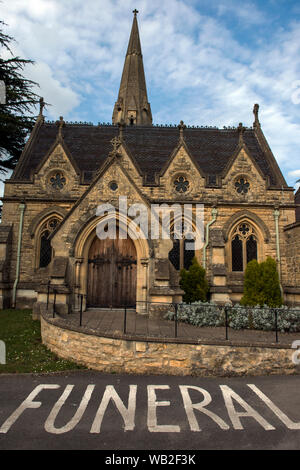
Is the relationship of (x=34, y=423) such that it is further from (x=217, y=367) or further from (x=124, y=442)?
(x=217, y=367)

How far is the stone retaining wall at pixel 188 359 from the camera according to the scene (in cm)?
699

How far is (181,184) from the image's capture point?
16.0 m

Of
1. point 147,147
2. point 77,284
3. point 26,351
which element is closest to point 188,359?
point 26,351

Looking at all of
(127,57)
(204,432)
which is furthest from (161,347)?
(127,57)

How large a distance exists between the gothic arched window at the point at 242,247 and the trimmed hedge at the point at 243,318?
5.33 m

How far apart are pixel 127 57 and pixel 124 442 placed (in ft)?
107

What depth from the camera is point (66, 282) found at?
10.8m

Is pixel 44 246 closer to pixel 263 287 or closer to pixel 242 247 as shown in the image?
pixel 242 247

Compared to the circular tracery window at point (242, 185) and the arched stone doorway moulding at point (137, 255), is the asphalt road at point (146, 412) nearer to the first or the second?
the arched stone doorway moulding at point (137, 255)

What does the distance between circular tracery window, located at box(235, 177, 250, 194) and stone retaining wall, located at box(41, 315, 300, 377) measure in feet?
34.0

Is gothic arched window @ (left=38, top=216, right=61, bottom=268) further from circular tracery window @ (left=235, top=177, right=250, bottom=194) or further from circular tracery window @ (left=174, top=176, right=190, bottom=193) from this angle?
circular tracery window @ (left=235, top=177, right=250, bottom=194)

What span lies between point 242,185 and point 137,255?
7.85 m

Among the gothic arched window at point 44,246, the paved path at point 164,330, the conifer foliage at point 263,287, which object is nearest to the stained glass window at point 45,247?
the gothic arched window at point 44,246
